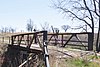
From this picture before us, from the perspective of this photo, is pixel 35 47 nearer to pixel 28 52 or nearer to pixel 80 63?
pixel 28 52

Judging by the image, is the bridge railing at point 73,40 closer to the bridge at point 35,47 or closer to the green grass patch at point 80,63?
the bridge at point 35,47

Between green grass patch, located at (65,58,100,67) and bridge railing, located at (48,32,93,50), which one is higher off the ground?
bridge railing, located at (48,32,93,50)

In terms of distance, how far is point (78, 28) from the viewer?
79.3ft

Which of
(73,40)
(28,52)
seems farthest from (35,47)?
(73,40)

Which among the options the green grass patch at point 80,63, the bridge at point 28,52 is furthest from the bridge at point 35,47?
the green grass patch at point 80,63

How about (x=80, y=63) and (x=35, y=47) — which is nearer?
(x=80, y=63)

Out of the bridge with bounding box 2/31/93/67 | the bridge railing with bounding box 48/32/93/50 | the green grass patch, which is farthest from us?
the bridge railing with bounding box 48/32/93/50

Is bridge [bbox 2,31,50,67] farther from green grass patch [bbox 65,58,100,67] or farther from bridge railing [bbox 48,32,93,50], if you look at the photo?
bridge railing [bbox 48,32,93,50]

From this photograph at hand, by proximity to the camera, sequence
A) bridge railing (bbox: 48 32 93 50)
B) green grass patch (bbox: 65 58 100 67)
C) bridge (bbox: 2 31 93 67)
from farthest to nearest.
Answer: bridge railing (bbox: 48 32 93 50) < bridge (bbox: 2 31 93 67) < green grass patch (bbox: 65 58 100 67)

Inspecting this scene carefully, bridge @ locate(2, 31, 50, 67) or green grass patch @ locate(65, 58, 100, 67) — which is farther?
bridge @ locate(2, 31, 50, 67)

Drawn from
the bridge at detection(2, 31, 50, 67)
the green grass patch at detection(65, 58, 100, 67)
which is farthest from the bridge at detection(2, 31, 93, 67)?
the green grass patch at detection(65, 58, 100, 67)

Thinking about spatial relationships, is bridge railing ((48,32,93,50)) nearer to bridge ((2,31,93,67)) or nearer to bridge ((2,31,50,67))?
bridge ((2,31,93,67))

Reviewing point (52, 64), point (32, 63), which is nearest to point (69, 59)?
point (52, 64)

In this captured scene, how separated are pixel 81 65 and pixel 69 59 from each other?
0.87 meters
